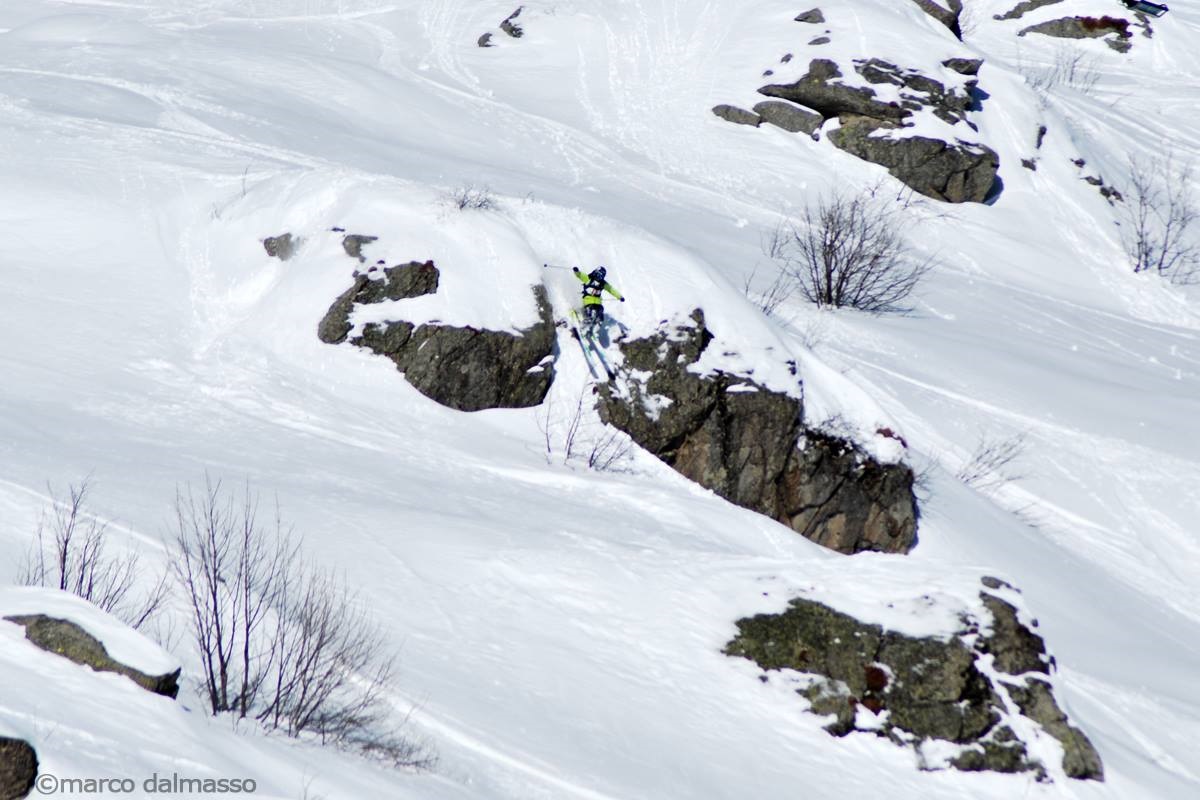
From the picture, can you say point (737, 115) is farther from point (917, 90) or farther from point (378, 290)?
point (378, 290)

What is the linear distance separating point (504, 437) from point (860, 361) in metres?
7.40

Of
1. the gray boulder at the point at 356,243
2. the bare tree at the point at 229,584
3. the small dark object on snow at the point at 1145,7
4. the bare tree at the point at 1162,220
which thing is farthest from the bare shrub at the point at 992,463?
the small dark object on snow at the point at 1145,7

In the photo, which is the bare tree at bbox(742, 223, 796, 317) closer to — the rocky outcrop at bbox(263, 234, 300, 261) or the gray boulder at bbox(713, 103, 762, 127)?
the gray boulder at bbox(713, 103, 762, 127)

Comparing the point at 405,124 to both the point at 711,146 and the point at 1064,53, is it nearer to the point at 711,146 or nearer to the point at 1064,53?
the point at 711,146

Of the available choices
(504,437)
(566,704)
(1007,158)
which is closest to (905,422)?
(504,437)

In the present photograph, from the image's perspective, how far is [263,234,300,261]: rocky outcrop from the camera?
14.4 m

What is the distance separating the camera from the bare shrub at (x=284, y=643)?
6461 millimetres

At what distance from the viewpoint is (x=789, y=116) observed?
2867 centimetres

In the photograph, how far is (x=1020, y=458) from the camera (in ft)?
55.5

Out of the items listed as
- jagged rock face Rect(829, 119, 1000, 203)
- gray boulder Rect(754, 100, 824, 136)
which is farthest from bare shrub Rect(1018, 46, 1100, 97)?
gray boulder Rect(754, 100, 824, 136)

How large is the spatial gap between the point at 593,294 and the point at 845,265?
8532 mm

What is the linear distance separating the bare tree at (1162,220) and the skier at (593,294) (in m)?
17.3

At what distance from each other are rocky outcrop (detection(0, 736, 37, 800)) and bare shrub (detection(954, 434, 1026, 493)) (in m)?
13.5

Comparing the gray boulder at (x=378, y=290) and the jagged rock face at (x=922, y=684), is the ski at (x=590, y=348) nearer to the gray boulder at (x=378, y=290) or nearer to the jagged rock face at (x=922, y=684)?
the gray boulder at (x=378, y=290)
